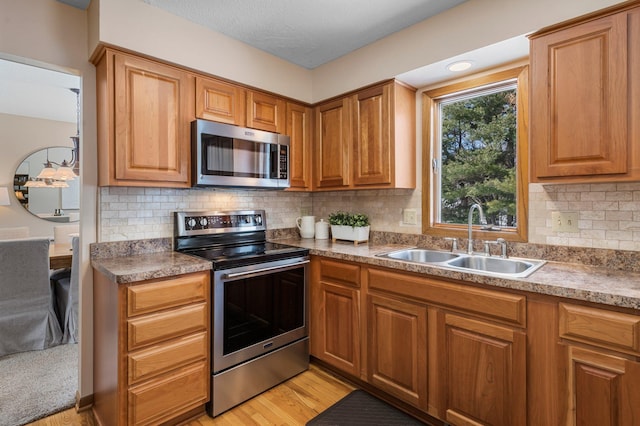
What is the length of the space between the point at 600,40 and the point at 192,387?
8.74 ft

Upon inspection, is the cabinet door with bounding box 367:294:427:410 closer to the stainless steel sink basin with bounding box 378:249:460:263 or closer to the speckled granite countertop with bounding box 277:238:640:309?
the speckled granite countertop with bounding box 277:238:640:309

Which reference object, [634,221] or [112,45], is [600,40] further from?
[112,45]

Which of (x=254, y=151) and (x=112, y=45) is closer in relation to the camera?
(x=112, y=45)

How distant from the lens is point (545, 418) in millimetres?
1372

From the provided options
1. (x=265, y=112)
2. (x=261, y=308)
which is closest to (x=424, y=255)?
(x=261, y=308)

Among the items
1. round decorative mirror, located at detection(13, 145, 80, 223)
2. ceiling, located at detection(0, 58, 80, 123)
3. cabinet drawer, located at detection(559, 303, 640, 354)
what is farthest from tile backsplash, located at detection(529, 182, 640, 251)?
round decorative mirror, located at detection(13, 145, 80, 223)

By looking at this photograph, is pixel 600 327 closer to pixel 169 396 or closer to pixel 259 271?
pixel 259 271

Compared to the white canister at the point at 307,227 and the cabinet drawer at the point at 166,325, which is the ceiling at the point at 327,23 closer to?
the white canister at the point at 307,227

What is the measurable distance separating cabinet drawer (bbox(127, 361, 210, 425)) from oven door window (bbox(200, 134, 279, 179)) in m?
1.19

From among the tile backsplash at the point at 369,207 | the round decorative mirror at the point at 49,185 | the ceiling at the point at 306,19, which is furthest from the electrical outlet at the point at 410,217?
the round decorative mirror at the point at 49,185

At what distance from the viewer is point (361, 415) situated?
1890mm

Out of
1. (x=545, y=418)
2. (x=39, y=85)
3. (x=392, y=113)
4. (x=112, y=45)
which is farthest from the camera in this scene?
(x=39, y=85)

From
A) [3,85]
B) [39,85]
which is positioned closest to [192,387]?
[39,85]

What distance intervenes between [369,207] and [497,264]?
3.63 feet
